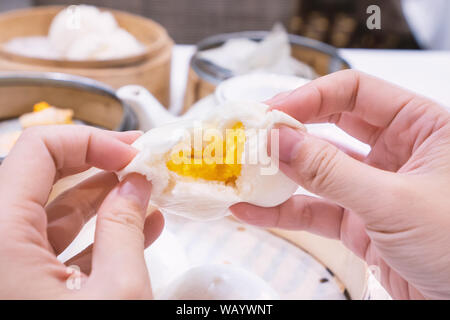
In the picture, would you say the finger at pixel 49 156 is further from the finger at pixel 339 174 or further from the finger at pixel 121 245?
the finger at pixel 339 174

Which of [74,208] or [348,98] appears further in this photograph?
[348,98]

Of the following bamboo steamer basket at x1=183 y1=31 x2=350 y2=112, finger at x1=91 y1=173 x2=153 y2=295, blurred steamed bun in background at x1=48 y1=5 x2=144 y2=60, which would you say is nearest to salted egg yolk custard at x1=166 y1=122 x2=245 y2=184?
finger at x1=91 y1=173 x2=153 y2=295

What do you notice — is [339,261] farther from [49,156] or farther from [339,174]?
[49,156]

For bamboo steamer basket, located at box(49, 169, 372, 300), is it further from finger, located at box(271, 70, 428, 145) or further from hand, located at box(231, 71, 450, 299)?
finger, located at box(271, 70, 428, 145)

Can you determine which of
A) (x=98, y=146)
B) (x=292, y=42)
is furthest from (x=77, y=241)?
(x=292, y=42)

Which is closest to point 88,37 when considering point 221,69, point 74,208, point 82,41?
point 82,41

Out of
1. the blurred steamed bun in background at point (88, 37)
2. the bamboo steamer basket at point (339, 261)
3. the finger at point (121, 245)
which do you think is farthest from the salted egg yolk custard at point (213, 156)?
the blurred steamed bun in background at point (88, 37)

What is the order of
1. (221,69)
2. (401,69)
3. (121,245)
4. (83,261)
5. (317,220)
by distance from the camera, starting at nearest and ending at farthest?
(121,245), (83,261), (317,220), (221,69), (401,69)
